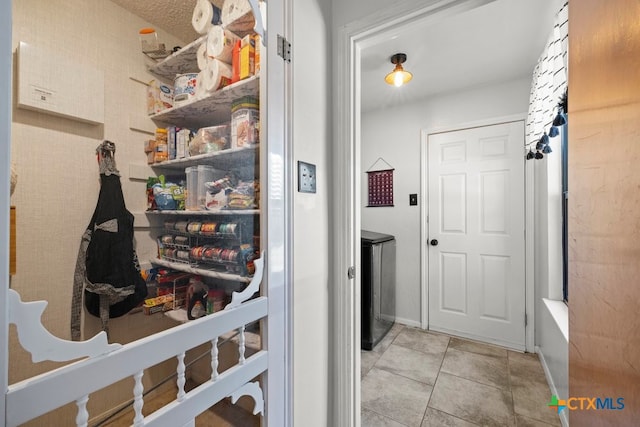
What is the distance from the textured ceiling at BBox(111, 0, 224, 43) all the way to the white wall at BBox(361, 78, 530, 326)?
8.31ft

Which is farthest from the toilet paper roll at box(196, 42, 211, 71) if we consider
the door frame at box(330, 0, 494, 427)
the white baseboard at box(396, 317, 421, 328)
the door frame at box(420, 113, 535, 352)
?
the white baseboard at box(396, 317, 421, 328)

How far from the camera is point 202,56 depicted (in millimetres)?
857

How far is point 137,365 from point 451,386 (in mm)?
2108

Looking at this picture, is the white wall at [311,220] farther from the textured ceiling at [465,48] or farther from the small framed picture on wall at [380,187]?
the small framed picture on wall at [380,187]

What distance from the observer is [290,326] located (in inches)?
40.8

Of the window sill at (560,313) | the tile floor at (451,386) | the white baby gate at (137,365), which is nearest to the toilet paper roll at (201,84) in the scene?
the white baby gate at (137,365)

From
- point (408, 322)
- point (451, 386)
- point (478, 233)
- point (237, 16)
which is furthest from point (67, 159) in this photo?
point (408, 322)

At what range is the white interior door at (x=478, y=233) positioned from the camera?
95.0 inches

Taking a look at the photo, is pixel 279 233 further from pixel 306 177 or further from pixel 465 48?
pixel 465 48

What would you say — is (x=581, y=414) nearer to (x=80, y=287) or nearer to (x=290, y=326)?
(x=290, y=326)

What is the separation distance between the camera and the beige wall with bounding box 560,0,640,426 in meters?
0.47

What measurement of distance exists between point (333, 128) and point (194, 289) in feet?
3.11

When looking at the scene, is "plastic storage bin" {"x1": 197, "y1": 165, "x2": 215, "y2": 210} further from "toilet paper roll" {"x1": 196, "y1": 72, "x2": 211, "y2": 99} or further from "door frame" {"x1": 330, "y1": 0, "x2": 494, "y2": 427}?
"door frame" {"x1": 330, "y1": 0, "x2": 494, "y2": 427}

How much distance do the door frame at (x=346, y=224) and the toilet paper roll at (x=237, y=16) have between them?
0.49 metres
